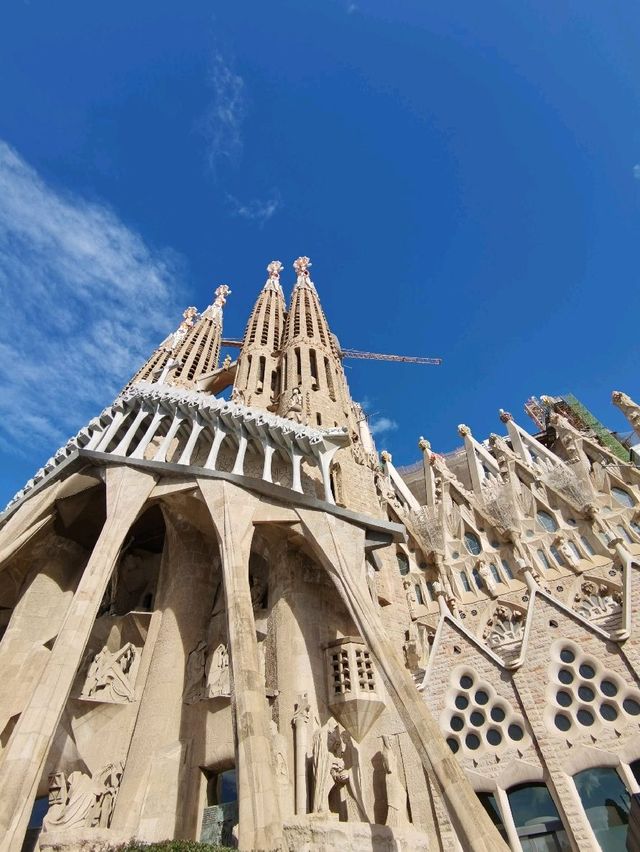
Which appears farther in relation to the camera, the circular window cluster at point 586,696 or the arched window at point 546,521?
the arched window at point 546,521

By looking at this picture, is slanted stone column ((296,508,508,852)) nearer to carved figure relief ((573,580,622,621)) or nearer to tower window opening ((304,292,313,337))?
carved figure relief ((573,580,622,621))

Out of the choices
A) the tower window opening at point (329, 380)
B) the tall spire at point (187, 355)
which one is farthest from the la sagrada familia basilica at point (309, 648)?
the tall spire at point (187, 355)

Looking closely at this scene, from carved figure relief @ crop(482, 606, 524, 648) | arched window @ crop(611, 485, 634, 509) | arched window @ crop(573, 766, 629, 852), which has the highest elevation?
arched window @ crop(611, 485, 634, 509)

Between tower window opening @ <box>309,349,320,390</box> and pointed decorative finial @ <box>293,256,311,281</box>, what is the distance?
13038 mm

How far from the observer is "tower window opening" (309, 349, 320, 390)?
63.9 feet

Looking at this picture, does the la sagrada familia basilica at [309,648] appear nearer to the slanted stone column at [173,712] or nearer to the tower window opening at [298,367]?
the slanted stone column at [173,712]

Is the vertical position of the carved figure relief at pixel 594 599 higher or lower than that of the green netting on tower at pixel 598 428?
lower

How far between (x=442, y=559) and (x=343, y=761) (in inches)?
257

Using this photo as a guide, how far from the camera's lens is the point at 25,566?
13656 mm

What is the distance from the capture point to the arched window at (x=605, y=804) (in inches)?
272

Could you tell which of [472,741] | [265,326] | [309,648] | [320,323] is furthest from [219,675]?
[265,326]

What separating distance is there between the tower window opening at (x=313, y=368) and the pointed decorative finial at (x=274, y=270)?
15.7 metres

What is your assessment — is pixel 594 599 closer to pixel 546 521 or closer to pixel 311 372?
pixel 546 521

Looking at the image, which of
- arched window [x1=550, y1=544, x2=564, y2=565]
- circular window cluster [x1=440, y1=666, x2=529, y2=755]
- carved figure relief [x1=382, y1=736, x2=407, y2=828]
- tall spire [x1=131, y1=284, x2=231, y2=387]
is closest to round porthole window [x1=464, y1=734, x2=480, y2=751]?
circular window cluster [x1=440, y1=666, x2=529, y2=755]
